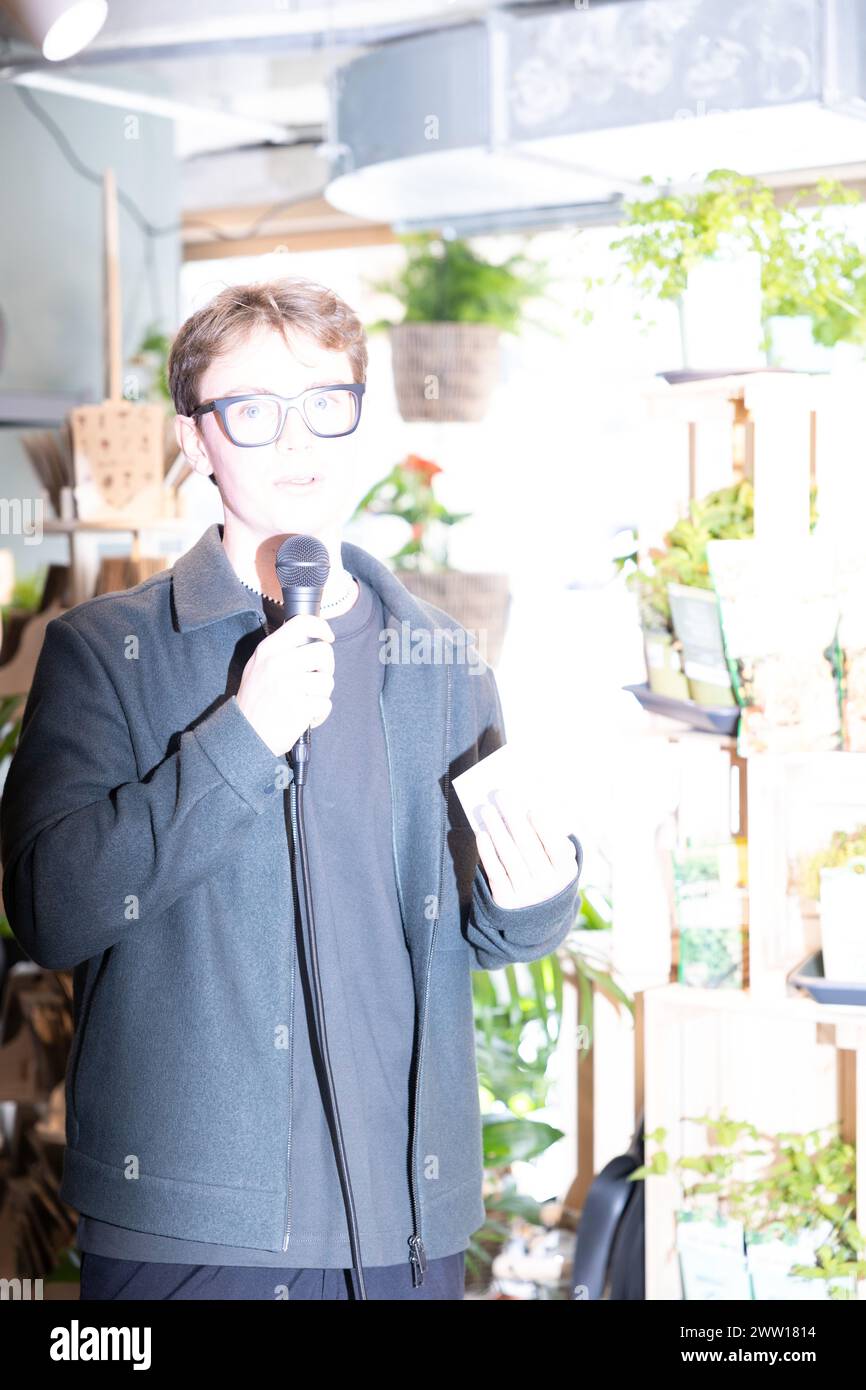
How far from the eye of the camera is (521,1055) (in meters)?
3.02

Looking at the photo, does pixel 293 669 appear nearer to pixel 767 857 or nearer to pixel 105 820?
pixel 105 820

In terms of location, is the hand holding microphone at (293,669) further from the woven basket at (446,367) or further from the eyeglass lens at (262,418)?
the woven basket at (446,367)

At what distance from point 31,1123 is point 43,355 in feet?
7.12

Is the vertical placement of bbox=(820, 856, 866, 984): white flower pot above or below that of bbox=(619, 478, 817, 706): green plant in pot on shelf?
below

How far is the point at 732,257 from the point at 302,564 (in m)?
1.08

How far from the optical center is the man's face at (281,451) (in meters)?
1.42

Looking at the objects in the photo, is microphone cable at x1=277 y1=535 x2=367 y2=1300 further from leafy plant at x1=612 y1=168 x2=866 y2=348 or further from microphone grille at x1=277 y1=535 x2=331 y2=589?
leafy plant at x1=612 y1=168 x2=866 y2=348

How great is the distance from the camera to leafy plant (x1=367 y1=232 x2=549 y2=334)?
4418 millimetres

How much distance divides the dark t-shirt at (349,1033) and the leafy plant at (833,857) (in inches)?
32.0

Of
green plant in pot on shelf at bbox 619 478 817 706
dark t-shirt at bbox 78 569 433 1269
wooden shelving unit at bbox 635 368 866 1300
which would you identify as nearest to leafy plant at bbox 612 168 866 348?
wooden shelving unit at bbox 635 368 866 1300

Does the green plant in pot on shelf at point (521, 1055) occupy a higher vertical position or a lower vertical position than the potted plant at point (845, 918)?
lower

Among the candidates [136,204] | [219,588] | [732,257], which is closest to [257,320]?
[219,588]

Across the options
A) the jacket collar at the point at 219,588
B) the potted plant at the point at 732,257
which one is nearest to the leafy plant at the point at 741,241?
the potted plant at the point at 732,257

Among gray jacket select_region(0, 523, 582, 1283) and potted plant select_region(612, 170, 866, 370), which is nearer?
gray jacket select_region(0, 523, 582, 1283)
